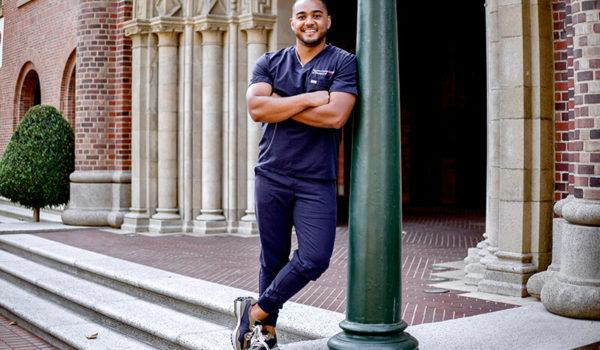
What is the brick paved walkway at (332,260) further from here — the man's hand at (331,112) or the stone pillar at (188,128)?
the man's hand at (331,112)

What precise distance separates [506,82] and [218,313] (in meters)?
3.14

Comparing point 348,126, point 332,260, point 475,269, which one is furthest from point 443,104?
point 475,269

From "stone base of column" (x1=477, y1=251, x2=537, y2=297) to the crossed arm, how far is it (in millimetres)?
3078

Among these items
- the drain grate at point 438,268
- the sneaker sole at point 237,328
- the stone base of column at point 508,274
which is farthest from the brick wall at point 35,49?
the sneaker sole at point 237,328

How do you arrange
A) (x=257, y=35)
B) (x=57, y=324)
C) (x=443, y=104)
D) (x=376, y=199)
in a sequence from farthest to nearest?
1. (x=443, y=104)
2. (x=257, y=35)
3. (x=57, y=324)
4. (x=376, y=199)

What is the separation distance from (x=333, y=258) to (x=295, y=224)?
472 centimetres

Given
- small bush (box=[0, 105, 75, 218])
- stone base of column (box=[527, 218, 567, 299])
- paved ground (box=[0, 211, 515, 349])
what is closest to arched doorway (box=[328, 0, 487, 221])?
paved ground (box=[0, 211, 515, 349])

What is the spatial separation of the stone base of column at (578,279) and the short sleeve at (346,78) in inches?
95.6

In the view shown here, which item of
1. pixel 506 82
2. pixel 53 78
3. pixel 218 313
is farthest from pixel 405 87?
pixel 218 313

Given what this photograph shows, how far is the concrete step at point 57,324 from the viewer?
216 inches

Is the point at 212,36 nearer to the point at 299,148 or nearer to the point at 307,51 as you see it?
the point at 307,51

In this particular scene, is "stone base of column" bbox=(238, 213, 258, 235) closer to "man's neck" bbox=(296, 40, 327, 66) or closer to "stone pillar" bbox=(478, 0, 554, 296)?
"stone pillar" bbox=(478, 0, 554, 296)

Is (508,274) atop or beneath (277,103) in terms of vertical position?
beneath

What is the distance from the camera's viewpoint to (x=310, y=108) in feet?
10.6
